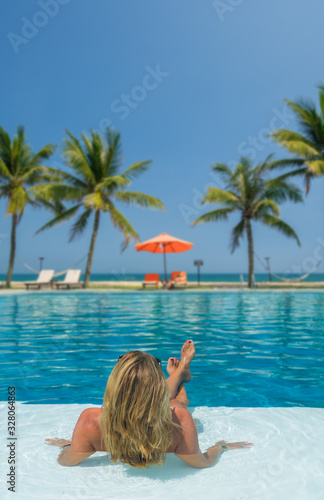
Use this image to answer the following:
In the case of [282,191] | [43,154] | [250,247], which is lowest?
[250,247]

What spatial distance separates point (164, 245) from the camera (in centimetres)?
1938

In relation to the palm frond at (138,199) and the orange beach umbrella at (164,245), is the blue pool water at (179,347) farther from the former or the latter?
the palm frond at (138,199)

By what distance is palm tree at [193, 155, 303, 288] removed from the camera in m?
18.0

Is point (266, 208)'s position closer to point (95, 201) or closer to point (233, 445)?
point (95, 201)

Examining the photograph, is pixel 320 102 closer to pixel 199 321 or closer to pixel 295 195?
pixel 295 195

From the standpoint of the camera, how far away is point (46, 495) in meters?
1.65

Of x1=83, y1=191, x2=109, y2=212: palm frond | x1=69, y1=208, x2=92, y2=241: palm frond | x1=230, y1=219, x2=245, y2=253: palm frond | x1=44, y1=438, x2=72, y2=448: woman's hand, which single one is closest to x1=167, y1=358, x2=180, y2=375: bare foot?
x1=44, y1=438, x2=72, y2=448: woman's hand

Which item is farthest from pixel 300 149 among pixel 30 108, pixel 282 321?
pixel 30 108

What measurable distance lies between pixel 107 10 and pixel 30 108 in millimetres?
7589

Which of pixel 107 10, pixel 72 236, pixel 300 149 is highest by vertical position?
pixel 107 10

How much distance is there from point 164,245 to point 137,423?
17.8 metres

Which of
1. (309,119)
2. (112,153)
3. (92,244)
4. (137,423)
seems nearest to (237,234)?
(309,119)

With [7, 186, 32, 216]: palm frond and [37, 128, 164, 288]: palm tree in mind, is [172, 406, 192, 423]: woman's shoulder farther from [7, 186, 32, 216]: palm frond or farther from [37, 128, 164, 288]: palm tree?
[7, 186, 32, 216]: palm frond

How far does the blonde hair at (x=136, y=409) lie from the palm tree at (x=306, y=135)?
55.8ft
